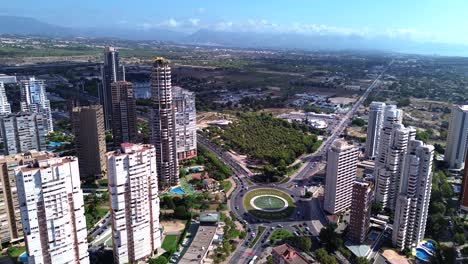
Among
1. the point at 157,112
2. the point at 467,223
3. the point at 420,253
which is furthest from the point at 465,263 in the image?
the point at 157,112

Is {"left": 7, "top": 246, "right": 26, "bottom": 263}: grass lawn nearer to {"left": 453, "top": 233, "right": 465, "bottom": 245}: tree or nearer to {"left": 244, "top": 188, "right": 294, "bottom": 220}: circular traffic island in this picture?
{"left": 244, "top": 188, "right": 294, "bottom": 220}: circular traffic island

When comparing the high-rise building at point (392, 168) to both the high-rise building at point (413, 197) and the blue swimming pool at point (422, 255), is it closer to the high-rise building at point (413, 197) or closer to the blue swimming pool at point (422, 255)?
the high-rise building at point (413, 197)

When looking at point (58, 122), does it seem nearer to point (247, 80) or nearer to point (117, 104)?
point (117, 104)

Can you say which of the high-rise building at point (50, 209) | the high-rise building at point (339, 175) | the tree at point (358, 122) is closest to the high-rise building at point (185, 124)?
the high-rise building at point (339, 175)

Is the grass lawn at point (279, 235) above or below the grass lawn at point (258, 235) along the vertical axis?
above

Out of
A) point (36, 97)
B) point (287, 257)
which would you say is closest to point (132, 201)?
point (287, 257)

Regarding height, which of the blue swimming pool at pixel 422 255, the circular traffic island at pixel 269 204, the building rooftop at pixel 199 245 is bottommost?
the blue swimming pool at pixel 422 255
